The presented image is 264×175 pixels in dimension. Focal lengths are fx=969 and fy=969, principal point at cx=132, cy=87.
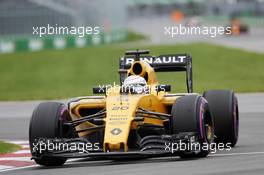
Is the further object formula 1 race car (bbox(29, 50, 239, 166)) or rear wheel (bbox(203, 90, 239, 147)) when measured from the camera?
rear wheel (bbox(203, 90, 239, 147))

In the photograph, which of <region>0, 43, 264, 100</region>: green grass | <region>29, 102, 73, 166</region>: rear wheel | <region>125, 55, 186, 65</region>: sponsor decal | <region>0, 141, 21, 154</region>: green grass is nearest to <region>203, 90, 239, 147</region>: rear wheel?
<region>125, 55, 186, 65</region>: sponsor decal

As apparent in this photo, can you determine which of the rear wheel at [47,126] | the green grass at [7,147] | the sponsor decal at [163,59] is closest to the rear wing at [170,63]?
the sponsor decal at [163,59]

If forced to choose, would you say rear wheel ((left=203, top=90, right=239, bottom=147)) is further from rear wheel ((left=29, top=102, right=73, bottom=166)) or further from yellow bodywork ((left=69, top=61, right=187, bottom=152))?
rear wheel ((left=29, top=102, right=73, bottom=166))

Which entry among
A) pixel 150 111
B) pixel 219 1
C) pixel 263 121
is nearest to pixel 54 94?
pixel 263 121

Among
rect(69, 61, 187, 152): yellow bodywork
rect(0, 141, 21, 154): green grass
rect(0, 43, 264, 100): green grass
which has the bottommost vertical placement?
rect(0, 141, 21, 154): green grass

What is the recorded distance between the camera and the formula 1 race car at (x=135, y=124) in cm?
1216

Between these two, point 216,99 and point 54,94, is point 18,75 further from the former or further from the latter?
point 216,99

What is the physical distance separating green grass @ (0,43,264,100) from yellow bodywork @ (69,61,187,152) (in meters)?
12.2

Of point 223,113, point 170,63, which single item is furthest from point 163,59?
point 223,113

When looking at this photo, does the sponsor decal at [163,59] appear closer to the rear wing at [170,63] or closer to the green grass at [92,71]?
the rear wing at [170,63]

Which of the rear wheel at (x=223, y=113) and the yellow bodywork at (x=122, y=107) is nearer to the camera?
the yellow bodywork at (x=122, y=107)

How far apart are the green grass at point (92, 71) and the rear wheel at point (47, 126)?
1309 cm

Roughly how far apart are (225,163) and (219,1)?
3766 inches

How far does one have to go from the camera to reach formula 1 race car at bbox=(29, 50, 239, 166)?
12.2 m
